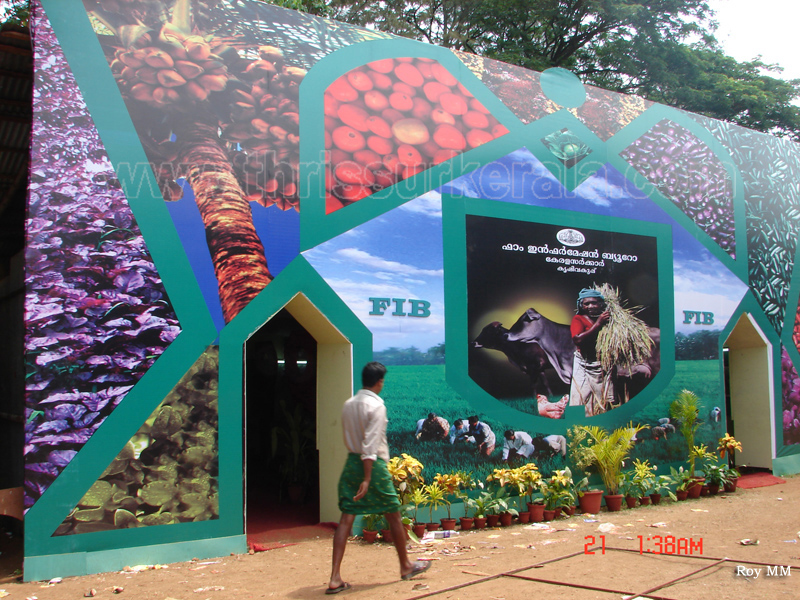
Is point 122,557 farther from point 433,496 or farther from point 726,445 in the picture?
point 726,445

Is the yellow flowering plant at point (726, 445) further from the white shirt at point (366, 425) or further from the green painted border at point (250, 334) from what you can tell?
the white shirt at point (366, 425)

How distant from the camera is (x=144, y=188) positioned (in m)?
6.57

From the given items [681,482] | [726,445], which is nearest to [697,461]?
[726,445]

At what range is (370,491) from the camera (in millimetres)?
5086

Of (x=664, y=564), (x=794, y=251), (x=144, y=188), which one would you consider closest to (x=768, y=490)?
(x=794, y=251)

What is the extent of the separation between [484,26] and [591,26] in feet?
10.8

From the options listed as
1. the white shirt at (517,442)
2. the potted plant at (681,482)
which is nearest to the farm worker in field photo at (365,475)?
the white shirt at (517,442)

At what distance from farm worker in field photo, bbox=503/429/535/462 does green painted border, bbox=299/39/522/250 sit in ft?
10.2

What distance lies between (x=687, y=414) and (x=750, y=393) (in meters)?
2.64

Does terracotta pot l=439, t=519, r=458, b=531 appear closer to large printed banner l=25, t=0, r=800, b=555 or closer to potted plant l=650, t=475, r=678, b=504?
large printed banner l=25, t=0, r=800, b=555

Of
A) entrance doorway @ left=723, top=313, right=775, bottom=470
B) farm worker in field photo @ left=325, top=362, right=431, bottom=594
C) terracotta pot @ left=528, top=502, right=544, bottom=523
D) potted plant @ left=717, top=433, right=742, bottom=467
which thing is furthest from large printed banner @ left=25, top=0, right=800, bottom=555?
farm worker in field photo @ left=325, top=362, right=431, bottom=594

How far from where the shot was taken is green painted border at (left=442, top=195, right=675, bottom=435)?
8.39 meters

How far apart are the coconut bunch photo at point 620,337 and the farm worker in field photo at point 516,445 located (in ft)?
5.70

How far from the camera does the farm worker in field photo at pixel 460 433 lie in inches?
323
